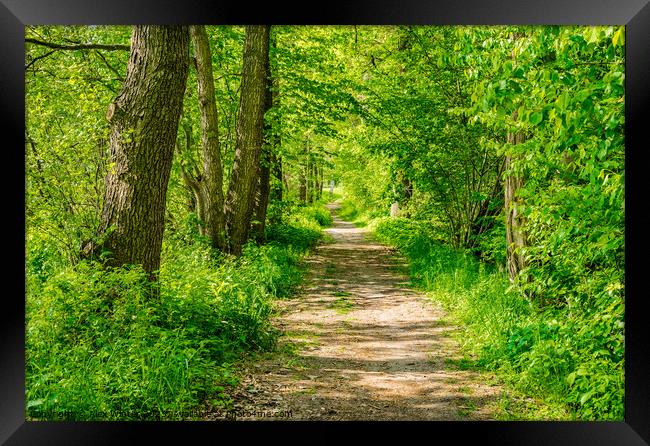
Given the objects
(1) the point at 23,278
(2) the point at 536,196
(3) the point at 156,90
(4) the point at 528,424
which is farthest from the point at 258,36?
(4) the point at 528,424

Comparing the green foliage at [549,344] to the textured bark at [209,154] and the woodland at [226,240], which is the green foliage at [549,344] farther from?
the textured bark at [209,154]

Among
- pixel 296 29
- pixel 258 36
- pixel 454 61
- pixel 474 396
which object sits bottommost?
pixel 474 396

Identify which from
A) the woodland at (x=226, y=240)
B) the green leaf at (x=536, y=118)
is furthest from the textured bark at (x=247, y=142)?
the green leaf at (x=536, y=118)

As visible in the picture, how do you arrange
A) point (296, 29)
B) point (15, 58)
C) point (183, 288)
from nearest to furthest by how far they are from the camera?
point (15, 58) → point (183, 288) → point (296, 29)

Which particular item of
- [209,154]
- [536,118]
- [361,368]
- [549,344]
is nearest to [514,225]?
[549,344]

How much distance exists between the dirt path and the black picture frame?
1054 mm

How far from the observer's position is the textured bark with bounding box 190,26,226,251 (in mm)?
9758

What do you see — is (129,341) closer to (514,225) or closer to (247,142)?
(514,225)

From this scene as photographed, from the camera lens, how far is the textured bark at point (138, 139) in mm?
5480

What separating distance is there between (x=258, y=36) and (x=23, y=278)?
830 cm

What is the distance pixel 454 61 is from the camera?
517cm

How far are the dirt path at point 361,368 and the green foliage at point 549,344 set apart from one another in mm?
339

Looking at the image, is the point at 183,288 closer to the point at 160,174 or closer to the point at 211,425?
the point at 160,174

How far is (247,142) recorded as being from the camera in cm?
1074
